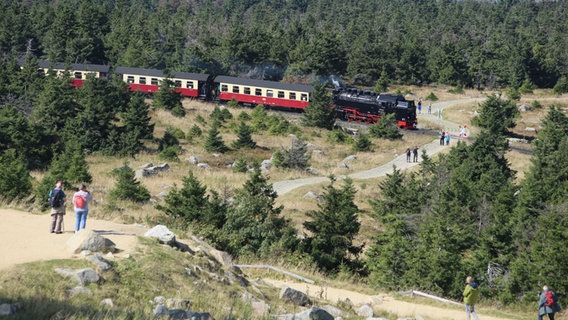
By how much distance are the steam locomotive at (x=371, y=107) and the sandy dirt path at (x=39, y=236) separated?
44044mm

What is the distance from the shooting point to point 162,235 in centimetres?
1566

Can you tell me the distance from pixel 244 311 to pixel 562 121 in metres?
43.6

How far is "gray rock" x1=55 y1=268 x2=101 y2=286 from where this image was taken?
39.3ft

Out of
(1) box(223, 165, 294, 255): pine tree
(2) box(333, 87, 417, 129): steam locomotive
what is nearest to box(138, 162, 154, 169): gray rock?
(1) box(223, 165, 294, 255): pine tree

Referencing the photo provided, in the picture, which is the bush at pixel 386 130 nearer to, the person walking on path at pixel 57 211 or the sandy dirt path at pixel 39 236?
the sandy dirt path at pixel 39 236

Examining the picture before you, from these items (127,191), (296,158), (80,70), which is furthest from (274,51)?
(127,191)

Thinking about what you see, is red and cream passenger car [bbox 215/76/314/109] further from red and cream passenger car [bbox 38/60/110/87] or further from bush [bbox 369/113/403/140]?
red and cream passenger car [bbox 38/60/110/87]

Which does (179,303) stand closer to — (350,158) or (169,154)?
(169,154)

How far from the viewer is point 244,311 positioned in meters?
12.0

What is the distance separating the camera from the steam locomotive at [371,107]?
6034cm

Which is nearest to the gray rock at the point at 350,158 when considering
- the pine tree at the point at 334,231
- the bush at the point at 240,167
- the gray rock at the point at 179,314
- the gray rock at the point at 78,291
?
the bush at the point at 240,167

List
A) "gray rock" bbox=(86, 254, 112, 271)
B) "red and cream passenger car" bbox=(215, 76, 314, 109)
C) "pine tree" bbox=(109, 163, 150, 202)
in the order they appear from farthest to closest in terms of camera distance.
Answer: "red and cream passenger car" bbox=(215, 76, 314, 109) → "pine tree" bbox=(109, 163, 150, 202) → "gray rock" bbox=(86, 254, 112, 271)

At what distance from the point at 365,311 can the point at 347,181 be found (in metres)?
11.1

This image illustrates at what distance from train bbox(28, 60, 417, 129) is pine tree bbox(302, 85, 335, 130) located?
15.5ft
